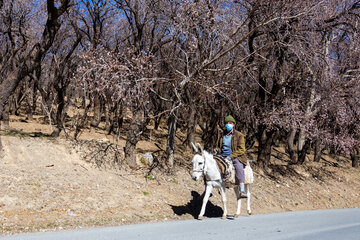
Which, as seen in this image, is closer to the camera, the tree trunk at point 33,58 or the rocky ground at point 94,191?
the rocky ground at point 94,191

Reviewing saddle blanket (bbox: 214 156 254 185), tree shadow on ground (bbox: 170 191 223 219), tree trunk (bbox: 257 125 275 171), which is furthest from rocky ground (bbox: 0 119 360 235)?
saddle blanket (bbox: 214 156 254 185)

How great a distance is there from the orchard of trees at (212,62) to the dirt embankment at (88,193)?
153 centimetres

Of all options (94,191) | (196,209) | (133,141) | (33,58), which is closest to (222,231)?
(196,209)

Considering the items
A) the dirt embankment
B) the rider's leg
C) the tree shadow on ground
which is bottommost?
the tree shadow on ground

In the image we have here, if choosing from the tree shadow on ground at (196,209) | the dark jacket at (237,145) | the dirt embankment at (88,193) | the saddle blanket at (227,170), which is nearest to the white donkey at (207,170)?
the saddle blanket at (227,170)

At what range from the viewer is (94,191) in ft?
34.1

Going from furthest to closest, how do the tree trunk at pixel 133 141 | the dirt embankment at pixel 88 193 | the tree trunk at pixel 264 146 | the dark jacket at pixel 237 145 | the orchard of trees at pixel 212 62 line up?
the tree trunk at pixel 264 146 → the tree trunk at pixel 133 141 → the orchard of trees at pixel 212 62 → the dark jacket at pixel 237 145 → the dirt embankment at pixel 88 193

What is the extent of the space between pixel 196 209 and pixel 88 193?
3564 millimetres

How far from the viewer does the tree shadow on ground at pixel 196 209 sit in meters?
10.7

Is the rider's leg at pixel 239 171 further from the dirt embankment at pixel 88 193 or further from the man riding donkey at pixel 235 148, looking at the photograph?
the dirt embankment at pixel 88 193

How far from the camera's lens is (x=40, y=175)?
34.3 ft

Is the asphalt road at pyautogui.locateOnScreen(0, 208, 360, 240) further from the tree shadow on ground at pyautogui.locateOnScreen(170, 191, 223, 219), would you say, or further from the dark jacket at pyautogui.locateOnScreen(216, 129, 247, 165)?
the tree shadow on ground at pyautogui.locateOnScreen(170, 191, 223, 219)

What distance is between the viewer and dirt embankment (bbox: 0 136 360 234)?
8445mm

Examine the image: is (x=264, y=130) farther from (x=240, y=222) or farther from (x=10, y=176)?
(x=10, y=176)
